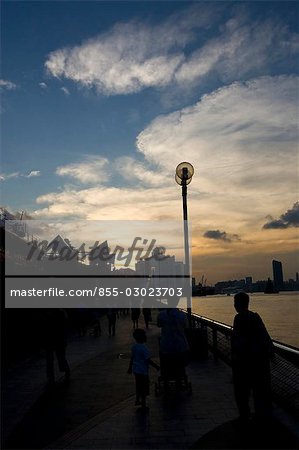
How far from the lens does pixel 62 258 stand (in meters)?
29.6

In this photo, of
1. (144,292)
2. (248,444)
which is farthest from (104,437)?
(144,292)

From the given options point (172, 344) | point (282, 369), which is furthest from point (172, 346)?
point (282, 369)

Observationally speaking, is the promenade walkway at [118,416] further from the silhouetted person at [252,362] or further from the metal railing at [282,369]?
the metal railing at [282,369]

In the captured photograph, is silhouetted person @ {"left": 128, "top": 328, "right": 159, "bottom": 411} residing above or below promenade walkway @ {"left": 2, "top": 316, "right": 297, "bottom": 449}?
above

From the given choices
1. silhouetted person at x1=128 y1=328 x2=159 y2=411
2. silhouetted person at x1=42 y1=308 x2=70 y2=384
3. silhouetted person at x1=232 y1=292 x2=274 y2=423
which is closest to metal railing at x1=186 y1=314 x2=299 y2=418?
silhouetted person at x1=232 y1=292 x2=274 y2=423

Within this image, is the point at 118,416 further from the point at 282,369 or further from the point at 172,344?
the point at 282,369

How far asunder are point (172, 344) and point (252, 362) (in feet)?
8.69

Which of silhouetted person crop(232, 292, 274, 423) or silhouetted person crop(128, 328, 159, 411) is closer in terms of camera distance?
silhouetted person crop(232, 292, 274, 423)

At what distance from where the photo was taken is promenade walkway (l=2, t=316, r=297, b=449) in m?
5.61

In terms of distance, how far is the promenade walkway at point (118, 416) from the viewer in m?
5.61

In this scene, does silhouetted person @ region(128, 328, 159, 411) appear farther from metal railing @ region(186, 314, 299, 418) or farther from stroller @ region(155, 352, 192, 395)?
metal railing @ region(186, 314, 299, 418)

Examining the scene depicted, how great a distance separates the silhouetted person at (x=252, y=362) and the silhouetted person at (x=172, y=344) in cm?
232

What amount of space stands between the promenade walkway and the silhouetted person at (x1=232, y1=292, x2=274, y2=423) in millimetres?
332

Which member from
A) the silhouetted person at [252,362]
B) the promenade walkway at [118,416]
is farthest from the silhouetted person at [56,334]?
the silhouetted person at [252,362]
